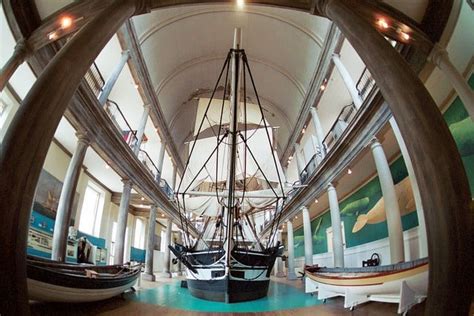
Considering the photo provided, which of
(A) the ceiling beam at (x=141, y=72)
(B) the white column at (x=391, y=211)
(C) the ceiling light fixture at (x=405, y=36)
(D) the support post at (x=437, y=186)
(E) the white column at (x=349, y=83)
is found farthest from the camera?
(A) the ceiling beam at (x=141, y=72)

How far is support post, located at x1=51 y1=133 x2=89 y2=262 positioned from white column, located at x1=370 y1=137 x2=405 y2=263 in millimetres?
7342

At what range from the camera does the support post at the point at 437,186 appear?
170cm

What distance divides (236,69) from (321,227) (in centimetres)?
1172

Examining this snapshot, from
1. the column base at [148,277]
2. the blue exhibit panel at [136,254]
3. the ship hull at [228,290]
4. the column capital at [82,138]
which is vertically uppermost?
the column capital at [82,138]

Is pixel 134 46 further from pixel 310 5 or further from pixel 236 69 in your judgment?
pixel 310 5

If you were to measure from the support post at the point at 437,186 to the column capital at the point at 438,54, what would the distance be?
2120mm

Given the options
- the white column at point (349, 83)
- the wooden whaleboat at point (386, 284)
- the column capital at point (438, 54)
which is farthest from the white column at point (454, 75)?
the white column at point (349, 83)

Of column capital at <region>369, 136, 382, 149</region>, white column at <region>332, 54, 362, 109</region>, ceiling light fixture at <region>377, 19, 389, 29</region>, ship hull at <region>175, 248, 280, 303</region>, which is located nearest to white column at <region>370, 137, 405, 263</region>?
column capital at <region>369, 136, 382, 149</region>

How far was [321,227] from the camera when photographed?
1477 cm

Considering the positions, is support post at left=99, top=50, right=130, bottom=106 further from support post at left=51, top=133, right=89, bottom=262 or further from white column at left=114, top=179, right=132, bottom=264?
white column at left=114, top=179, right=132, bottom=264

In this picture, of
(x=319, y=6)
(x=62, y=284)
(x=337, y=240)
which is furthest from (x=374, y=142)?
(x=62, y=284)

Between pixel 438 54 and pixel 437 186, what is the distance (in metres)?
2.98

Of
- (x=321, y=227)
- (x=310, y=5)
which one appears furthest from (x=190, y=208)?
(x=310, y=5)

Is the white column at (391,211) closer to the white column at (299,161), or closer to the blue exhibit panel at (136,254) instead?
the white column at (299,161)
